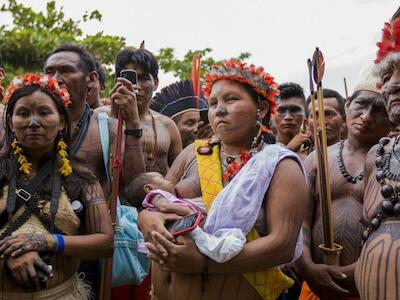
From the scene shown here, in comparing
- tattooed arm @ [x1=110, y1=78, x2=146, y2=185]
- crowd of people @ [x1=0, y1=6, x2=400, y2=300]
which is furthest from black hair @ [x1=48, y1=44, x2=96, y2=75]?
tattooed arm @ [x1=110, y1=78, x2=146, y2=185]

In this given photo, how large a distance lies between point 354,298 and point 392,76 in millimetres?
1415

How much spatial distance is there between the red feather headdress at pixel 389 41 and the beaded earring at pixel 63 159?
1.85 metres

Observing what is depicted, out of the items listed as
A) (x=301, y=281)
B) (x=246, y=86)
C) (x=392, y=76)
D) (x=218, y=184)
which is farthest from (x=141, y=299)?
(x=392, y=76)

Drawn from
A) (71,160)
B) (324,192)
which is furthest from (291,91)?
(71,160)

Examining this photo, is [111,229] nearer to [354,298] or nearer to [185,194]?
[185,194]

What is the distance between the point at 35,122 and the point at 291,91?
3762 mm

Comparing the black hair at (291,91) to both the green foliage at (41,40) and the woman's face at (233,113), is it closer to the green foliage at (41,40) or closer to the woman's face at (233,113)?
the woman's face at (233,113)

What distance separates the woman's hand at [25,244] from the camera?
2.91 m

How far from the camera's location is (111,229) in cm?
324

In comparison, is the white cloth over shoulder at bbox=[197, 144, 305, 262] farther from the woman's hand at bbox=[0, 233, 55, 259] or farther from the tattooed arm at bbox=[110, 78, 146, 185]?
the tattooed arm at bbox=[110, 78, 146, 185]

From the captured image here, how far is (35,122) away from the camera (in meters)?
3.21

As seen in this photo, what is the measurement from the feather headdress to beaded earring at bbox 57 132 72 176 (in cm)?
305

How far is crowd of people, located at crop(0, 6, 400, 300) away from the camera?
2682mm

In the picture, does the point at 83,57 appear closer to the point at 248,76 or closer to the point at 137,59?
the point at 137,59
